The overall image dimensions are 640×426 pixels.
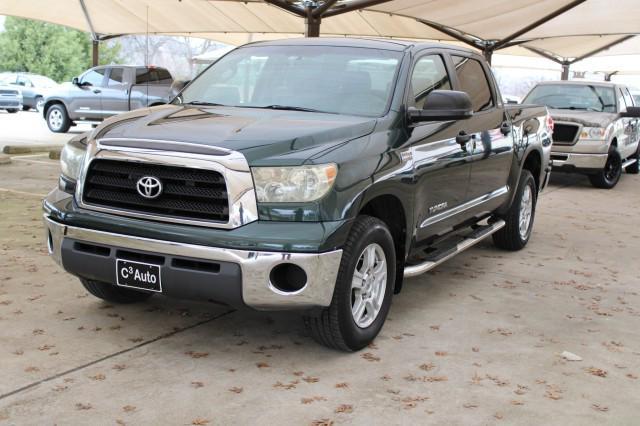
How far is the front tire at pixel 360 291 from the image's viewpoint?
4.13 meters

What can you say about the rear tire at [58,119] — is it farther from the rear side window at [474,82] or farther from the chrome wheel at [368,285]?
the chrome wheel at [368,285]

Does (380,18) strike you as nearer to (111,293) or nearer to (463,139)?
(463,139)

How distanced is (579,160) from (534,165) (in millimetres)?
5420

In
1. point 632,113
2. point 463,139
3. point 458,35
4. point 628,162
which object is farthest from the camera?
point 458,35

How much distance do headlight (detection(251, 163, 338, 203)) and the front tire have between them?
0.37 m

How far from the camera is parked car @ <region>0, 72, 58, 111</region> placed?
106 ft

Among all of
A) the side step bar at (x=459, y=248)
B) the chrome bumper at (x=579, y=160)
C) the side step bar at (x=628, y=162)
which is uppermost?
the chrome bumper at (x=579, y=160)

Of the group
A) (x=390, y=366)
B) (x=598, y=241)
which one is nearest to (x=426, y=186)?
(x=390, y=366)

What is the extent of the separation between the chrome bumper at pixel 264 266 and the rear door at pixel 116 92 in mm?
15716

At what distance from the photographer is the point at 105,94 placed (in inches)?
758

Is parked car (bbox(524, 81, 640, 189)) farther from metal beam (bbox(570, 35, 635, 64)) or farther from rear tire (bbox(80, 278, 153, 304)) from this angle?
metal beam (bbox(570, 35, 635, 64))

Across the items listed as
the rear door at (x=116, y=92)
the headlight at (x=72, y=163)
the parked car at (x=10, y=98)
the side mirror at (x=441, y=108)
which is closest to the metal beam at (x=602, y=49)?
the rear door at (x=116, y=92)

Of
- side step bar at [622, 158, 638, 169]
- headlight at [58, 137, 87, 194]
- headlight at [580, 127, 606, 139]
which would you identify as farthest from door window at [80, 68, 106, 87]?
headlight at [58, 137, 87, 194]

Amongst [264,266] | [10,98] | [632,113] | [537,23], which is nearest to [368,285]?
[264,266]
